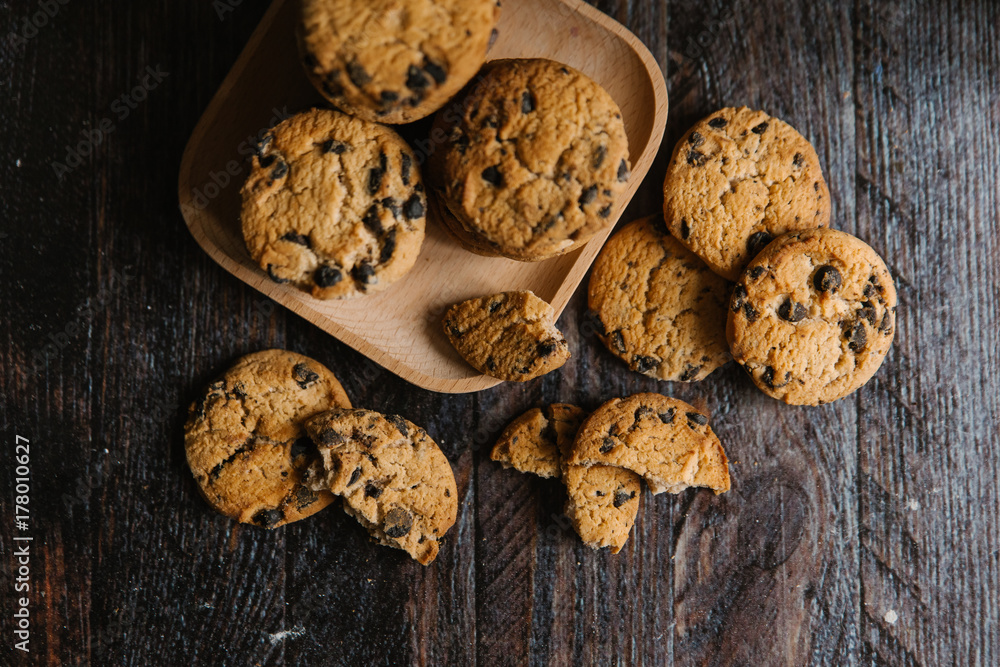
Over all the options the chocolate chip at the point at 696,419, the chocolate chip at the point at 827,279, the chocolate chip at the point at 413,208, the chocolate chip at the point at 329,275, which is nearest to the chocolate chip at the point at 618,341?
the chocolate chip at the point at 696,419

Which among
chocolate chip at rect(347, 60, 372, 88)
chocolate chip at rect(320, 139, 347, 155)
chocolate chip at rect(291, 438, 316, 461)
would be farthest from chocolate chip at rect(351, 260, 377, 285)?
chocolate chip at rect(291, 438, 316, 461)

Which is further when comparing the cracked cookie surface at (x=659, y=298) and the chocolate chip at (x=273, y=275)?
the cracked cookie surface at (x=659, y=298)

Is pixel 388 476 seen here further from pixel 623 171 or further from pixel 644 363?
pixel 623 171

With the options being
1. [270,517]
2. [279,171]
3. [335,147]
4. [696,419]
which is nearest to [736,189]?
[696,419]

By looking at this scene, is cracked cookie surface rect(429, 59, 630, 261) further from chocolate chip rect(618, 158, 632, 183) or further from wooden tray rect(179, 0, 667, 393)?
wooden tray rect(179, 0, 667, 393)

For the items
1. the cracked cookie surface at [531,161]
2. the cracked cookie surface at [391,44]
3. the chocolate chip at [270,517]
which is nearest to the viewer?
the cracked cookie surface at [391,44]

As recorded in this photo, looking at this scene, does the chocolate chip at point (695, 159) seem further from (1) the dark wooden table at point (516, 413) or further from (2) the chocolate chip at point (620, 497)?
(2) the chocolate chip at point (620, 497)

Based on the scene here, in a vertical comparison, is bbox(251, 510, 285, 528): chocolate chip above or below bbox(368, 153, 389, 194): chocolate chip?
below
